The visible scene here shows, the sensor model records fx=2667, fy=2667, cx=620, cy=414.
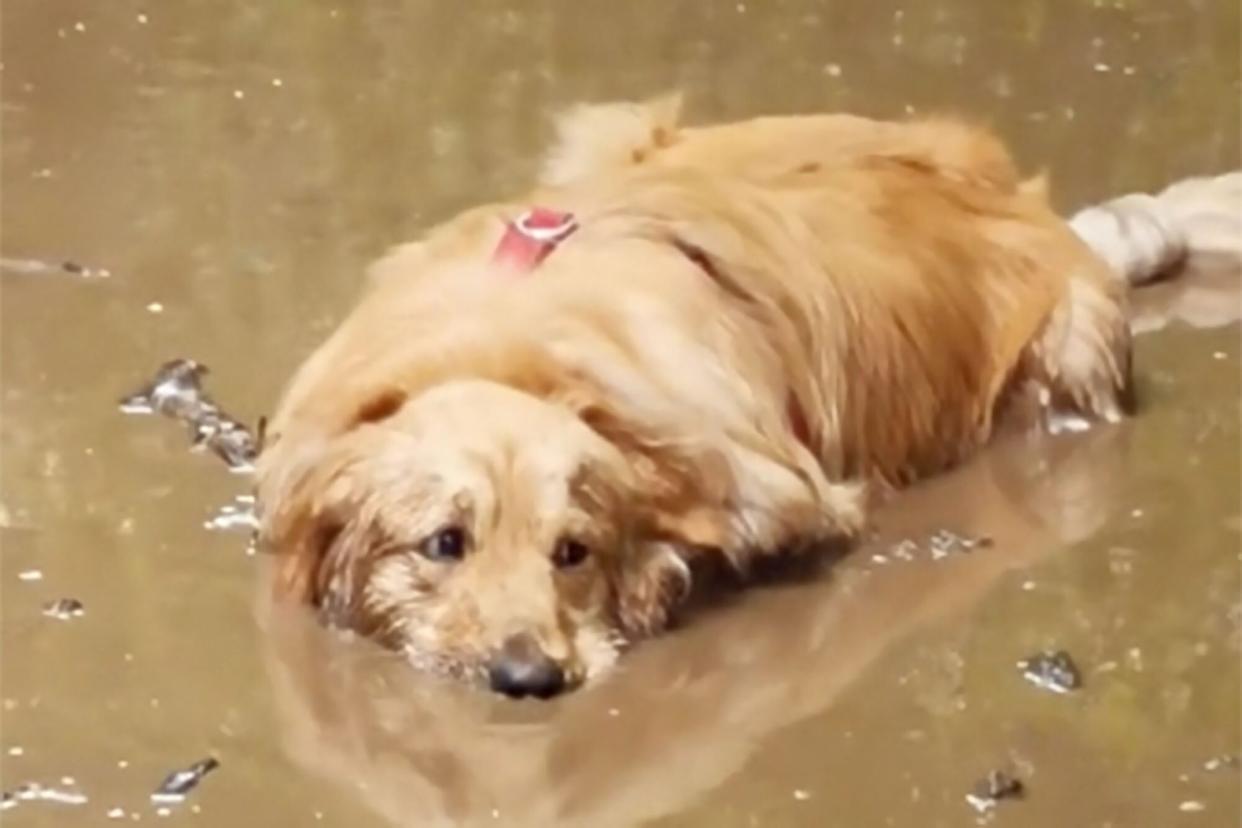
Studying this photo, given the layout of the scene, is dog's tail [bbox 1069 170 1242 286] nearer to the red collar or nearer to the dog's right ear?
the red collar

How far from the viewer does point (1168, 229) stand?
331 cm

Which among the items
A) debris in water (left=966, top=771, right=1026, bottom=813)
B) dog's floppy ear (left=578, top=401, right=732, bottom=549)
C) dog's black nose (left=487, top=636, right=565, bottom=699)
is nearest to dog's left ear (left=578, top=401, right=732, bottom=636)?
dog's floppy ear (left=578, top=401, right=732, bottom=549)

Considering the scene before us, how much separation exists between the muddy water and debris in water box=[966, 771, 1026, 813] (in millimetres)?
12

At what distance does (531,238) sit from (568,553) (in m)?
0.40

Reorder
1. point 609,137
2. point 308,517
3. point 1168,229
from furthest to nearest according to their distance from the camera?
point 1168,229
point 609,137
point 308,517

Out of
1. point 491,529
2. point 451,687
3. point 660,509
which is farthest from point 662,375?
point 451,687

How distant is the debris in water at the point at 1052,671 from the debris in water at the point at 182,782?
702 millimetres

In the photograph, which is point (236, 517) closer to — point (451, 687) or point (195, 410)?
point (195, 410)

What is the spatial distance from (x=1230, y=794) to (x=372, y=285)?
1062mm

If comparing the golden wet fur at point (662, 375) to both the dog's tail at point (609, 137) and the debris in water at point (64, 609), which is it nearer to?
the dog's tail at point (609, 137)

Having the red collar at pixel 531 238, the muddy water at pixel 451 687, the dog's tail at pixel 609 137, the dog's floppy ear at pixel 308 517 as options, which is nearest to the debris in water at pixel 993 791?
the muddy water at pixel 451 687

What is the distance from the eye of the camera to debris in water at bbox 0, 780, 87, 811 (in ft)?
6.77

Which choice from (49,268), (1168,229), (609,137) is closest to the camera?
(609,137)

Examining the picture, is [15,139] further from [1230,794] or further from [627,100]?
[1230,794]
